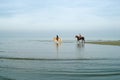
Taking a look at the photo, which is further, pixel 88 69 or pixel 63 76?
pixel 88 69

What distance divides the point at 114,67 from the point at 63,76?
4.79 metres

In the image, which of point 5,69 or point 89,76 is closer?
point 89,76

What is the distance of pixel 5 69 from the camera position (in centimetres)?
Answer: 1747

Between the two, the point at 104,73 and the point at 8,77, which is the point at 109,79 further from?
the point at 8,77

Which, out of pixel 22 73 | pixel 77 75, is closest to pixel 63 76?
pixel 77 75

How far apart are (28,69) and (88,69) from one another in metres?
3.65

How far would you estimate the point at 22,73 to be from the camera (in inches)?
630

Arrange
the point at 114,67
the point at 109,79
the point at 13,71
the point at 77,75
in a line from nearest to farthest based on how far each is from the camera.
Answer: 1. the point at 109,79
2. the point at 77,75
3. the point at 13,71
4. the point at 114,67

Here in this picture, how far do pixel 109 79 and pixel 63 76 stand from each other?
2405 mm

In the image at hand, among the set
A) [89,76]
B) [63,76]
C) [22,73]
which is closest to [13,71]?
[22,73]

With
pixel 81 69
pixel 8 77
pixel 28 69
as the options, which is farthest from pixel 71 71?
pixel 8 77

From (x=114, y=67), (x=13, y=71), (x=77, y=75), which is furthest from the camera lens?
(x=114, y=67)

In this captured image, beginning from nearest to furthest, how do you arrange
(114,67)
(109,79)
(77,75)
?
(109,79) < (77,75) < (114,67)

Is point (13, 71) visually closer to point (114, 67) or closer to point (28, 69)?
point (28, 69)
